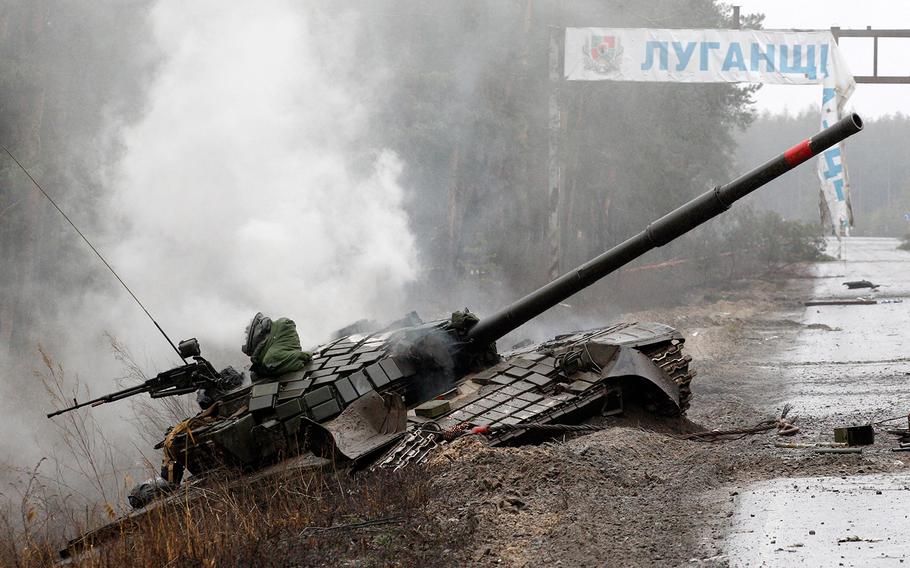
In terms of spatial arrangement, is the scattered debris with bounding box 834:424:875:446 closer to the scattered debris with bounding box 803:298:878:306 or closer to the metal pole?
the metal pole

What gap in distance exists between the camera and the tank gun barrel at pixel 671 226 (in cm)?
868

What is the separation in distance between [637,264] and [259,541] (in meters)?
24.4

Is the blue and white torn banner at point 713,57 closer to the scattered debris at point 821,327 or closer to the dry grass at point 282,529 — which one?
the scattered debris at point 821,327

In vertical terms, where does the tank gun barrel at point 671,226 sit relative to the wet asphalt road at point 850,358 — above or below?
above

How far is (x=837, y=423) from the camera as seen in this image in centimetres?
1152

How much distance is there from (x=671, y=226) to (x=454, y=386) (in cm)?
267

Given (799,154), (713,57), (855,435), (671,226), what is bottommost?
(855,435)

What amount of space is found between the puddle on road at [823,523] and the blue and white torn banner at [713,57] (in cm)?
1279

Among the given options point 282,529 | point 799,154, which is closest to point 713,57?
point 799,154

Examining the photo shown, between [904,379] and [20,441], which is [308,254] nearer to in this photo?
[20,441]

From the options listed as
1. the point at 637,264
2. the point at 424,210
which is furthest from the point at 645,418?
the point at 637,264

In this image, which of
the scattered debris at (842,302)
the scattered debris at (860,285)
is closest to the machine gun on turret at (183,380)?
the scattered debris at (842,302)

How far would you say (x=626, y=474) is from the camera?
8.43 metres

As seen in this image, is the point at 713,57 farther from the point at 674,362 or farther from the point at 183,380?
the point at 183,380
